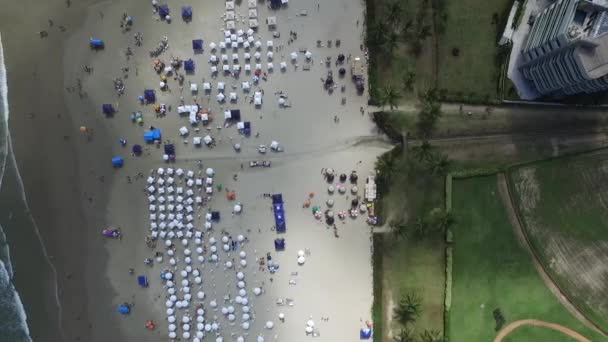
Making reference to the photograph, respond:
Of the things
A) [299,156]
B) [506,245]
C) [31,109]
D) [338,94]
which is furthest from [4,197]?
[506,245]

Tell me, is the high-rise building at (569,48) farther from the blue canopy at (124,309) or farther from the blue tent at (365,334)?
the blue canopy at (124,309)

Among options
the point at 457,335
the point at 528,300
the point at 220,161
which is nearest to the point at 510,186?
the point at 528,300

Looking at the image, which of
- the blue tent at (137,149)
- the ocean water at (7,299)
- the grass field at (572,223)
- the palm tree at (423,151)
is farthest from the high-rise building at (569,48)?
the ocean water at (7,299)

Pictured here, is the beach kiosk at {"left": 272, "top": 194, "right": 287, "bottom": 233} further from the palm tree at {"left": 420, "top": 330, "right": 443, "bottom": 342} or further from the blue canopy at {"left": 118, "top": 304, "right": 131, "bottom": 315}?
the blue canopy at {"left": 118, "top": 304, "right": 131, "bottom": 315}

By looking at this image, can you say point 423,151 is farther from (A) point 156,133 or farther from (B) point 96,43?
(B) point 96,43

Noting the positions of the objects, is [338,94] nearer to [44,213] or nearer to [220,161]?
[220,161]

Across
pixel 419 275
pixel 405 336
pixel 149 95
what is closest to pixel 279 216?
pixel 419 275

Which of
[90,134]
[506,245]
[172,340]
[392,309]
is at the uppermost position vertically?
[90,134]

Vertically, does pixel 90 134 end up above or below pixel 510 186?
above
